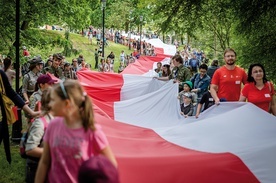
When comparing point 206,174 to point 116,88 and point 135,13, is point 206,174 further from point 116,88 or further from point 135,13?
point 135,13

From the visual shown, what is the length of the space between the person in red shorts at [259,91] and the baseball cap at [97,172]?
4.20 metres

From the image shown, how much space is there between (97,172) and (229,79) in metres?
4.81

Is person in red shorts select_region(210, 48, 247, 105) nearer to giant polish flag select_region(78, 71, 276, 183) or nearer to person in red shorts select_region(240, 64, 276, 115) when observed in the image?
person in red shorts select_region(240, 64, 276, 115)

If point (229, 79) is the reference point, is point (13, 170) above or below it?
below

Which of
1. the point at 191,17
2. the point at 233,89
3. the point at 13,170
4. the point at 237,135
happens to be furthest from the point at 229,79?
the point at 191,17

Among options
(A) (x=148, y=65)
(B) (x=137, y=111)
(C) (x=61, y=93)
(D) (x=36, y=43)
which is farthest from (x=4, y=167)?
(A) (x=148, y=65)

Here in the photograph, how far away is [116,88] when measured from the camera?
11859 mm

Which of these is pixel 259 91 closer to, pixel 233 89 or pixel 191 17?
pixel 233 89

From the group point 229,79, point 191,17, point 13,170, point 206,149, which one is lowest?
point 13,170

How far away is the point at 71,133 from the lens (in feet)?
8.96

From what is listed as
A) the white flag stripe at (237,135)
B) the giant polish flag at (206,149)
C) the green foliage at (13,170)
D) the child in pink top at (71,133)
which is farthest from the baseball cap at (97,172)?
the green foliage at (13,170)

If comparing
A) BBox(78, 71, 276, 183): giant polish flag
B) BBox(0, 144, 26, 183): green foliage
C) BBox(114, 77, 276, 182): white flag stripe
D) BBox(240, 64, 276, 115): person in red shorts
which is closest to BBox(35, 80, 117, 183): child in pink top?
BBox(78, 71, 276, 183): giant polish flag

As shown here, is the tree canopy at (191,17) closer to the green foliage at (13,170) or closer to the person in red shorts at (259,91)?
the person in red shorts at (259,91)

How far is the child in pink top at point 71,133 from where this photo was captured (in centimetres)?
271
